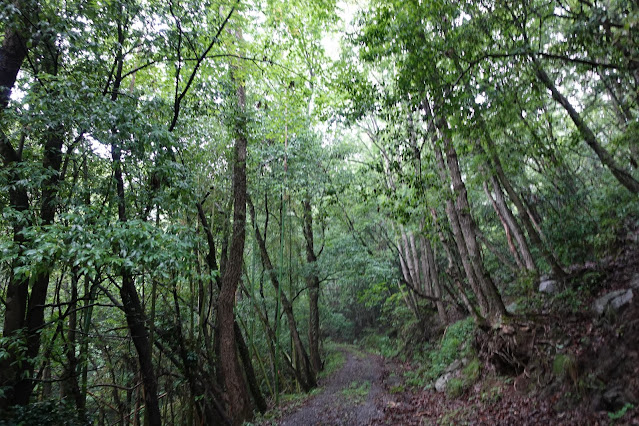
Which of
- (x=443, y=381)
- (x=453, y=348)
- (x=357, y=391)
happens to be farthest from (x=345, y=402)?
(x=453, y=348)

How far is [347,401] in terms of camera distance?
865cm

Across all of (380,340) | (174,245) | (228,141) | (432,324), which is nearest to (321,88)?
(228,141)

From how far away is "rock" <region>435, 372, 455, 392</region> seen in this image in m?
8.09

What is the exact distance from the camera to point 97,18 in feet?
15.1

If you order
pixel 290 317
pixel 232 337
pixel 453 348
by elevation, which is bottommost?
pixel 453 348

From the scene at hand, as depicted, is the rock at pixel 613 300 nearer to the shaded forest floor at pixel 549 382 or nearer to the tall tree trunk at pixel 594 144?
the shaded forest floor at pixel 549 382

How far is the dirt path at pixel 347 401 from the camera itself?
7.41m

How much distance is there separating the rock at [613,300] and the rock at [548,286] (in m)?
1.81

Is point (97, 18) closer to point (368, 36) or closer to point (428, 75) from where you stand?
point (368, 36)

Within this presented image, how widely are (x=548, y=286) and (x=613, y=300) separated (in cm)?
267

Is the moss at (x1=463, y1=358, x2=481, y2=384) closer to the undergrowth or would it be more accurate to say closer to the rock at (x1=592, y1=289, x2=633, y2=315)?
the undergrowth

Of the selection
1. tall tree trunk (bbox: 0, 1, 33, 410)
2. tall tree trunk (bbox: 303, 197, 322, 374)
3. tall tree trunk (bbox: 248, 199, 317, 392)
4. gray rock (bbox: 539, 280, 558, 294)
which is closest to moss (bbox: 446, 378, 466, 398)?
gray rock (bbox: 539, 280, 558, 294)

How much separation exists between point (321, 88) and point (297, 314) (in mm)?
12000

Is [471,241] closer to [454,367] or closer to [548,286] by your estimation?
[548,286]
